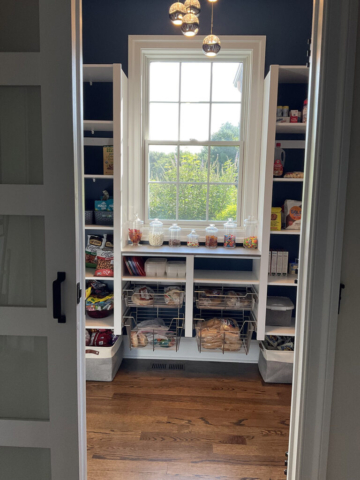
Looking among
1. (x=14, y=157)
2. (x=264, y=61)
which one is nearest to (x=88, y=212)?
(x=14, y=157)

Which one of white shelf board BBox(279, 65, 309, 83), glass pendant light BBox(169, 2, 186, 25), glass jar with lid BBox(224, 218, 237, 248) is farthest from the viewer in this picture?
glass jar with lid BBox(224, 218, 237, 248)

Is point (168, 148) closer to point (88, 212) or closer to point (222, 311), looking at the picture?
point (88, 212)

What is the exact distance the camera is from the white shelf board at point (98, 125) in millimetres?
2793

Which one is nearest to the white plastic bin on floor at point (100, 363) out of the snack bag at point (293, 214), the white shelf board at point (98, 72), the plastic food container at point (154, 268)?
the plastic food container at point (154, 268)

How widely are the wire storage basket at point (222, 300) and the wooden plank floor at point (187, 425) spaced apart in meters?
0.59

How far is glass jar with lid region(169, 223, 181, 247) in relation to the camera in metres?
3.07

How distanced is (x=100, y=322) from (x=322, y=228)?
2.07 meters

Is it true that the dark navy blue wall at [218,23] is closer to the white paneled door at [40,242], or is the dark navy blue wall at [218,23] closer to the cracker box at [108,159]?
the cracker box at [108,159]

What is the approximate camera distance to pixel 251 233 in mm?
3072

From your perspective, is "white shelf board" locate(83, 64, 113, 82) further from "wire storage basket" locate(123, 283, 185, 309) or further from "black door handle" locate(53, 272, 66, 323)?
"black door handle" locate(53, 272, 66, 323)

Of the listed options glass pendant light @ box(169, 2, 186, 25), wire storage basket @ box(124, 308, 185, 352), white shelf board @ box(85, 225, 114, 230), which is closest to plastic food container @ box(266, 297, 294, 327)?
wire storage basket @ box(124, 308, 185, 352)

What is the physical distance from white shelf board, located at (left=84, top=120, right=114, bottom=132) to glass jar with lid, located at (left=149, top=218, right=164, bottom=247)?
0.84m

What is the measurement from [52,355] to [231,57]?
270 centimetres

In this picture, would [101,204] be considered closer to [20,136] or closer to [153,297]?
[153,297]
